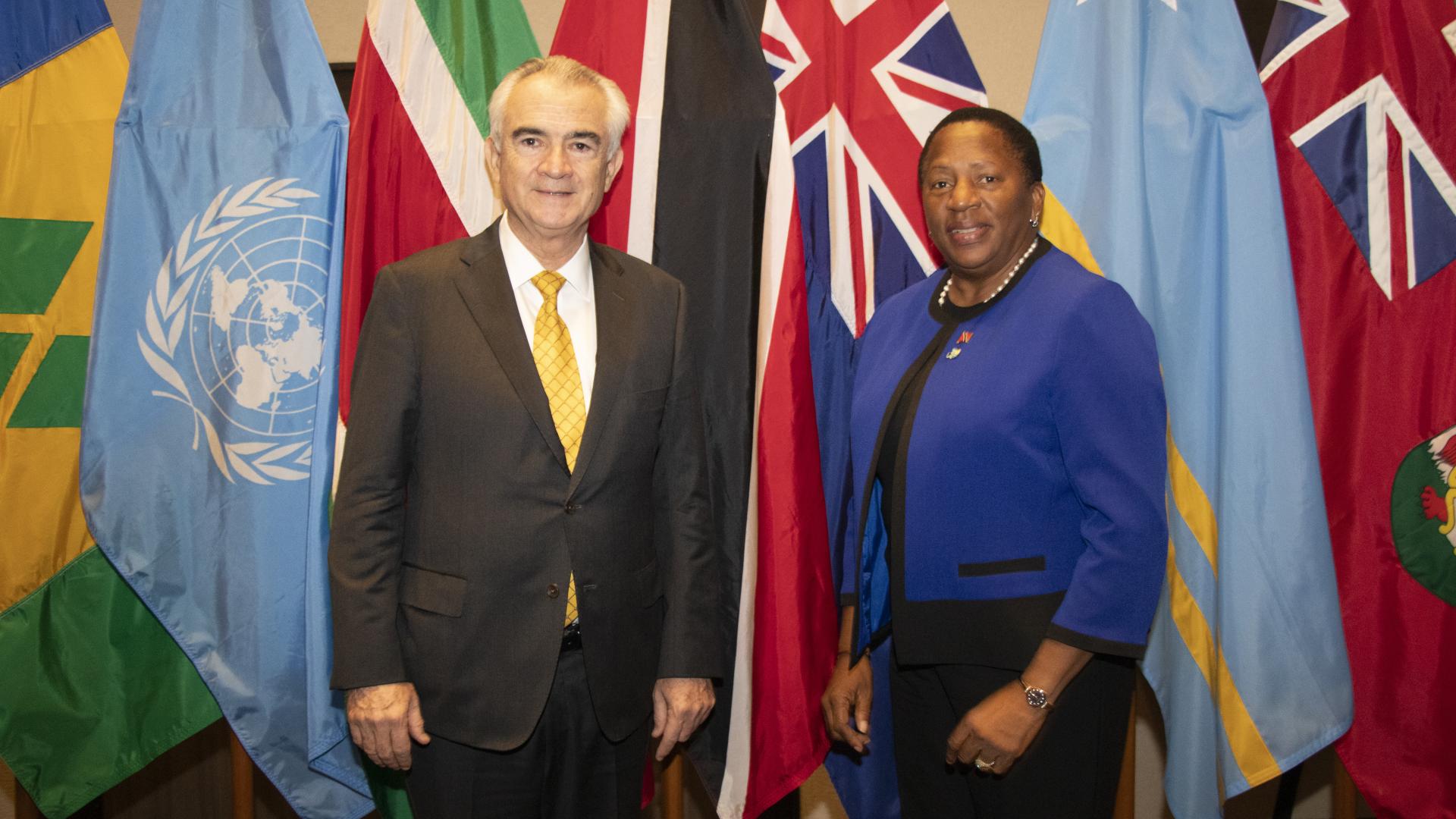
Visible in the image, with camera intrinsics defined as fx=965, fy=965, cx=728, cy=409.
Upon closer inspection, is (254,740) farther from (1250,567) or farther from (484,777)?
(1250,567)

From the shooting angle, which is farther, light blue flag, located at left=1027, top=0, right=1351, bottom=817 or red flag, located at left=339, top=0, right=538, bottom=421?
red flag, located at left=339, top=0, right=538, bottom=421

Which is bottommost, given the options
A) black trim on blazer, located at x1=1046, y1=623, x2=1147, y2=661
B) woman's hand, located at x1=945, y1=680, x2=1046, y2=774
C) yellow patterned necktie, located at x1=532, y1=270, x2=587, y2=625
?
woman's hand, located at x1=945, y1=680, x2=1046, y2=774

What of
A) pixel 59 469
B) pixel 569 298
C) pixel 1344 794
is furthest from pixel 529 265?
pixel 1344 794

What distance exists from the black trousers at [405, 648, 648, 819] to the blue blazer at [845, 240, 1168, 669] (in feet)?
1.66

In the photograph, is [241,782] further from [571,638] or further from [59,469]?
[571,638]

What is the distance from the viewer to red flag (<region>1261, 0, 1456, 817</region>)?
6.30 feet

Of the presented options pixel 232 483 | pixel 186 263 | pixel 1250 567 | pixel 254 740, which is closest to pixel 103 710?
pixel 254 740

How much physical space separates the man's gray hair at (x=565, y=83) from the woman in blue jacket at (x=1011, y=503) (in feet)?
1.72

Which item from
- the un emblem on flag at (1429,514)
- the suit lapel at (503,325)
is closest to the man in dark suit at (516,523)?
the suit lapel at (503,325)

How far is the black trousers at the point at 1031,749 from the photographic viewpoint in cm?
142

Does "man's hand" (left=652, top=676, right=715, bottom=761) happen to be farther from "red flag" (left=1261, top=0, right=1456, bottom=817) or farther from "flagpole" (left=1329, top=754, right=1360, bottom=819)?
"flagpole" (left=1329, top=754, right=1360, bottom=819)

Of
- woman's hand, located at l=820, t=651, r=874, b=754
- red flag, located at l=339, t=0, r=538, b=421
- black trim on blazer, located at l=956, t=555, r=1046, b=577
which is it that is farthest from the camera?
red flag, located at l=339, t=0, r=538, b=421

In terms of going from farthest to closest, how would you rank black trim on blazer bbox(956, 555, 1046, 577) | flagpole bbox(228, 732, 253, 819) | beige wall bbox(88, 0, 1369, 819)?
beige wall bbox(88, 0, 1369, 819)
flagpole bbox(228, 732, 253, 819)
black trim on blazer bbox(956, 555, 1046, 577)

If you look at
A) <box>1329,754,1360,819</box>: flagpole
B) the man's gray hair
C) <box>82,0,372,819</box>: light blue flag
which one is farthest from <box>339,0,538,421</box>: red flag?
<box>1329,754,1360,819</box>: flagpole
